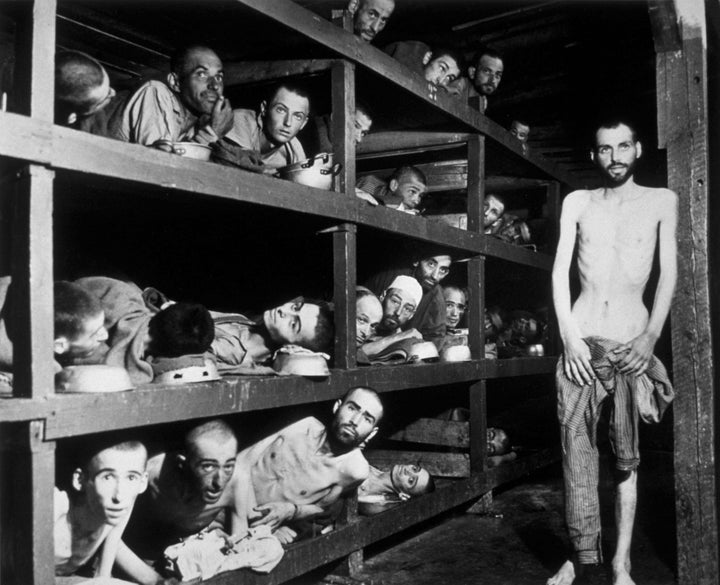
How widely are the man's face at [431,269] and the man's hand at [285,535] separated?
2784 millimetres

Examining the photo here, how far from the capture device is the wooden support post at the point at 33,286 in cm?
242

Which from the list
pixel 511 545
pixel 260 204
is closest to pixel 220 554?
pixel 260 204

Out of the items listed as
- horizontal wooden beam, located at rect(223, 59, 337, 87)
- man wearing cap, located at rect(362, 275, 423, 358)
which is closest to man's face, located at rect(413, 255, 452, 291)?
man wearing cap, located at rect(362, 275, 423, 358)

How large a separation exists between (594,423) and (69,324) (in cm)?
278

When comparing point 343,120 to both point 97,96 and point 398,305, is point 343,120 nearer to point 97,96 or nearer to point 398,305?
point 97,96

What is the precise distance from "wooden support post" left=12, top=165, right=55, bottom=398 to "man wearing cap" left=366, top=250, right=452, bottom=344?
359cm

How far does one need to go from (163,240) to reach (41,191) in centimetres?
272

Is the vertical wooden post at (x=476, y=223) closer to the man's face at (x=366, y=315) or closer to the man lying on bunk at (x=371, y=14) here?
the man's face at (x=366, y=315)

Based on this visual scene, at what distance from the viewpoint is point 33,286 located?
2420mm

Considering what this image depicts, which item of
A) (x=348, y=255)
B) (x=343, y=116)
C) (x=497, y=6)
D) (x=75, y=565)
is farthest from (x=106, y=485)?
(x=497, y=6)

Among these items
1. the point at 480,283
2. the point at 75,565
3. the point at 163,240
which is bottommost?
the point at 75,565

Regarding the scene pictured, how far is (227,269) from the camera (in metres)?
5.78

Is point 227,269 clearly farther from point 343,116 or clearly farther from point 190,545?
point 190,545

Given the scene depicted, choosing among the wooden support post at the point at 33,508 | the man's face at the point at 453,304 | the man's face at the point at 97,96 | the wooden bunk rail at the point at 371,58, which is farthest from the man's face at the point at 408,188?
the wooden support post at the point at 33,508
